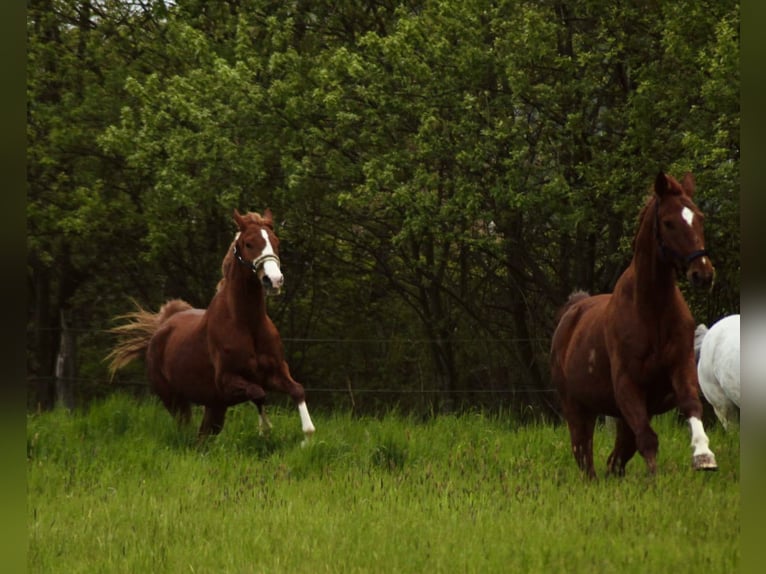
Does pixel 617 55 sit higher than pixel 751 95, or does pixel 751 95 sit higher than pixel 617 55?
pixel 617 55

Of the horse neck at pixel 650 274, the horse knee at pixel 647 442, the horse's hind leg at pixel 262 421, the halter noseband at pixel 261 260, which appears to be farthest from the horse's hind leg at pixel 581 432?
the horse's hind leg at pixel 262 421

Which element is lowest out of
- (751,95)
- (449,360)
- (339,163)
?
(449,360)

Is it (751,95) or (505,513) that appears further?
(505,513)

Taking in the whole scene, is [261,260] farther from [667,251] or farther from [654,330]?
[667,251]

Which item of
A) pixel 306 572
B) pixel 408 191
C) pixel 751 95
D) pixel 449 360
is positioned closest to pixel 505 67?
pixel 408 191

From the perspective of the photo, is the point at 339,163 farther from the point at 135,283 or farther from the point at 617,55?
the point at 135,283

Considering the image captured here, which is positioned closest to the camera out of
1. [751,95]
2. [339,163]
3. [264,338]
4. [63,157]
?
[751,95]

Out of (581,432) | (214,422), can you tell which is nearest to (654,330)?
(581,432)

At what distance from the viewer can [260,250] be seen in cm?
1036

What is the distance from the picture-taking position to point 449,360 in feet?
65.1

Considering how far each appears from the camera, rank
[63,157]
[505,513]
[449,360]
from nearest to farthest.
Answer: [505,513]
[449,360]
[63,157]

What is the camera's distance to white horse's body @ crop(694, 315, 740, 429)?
1183cm

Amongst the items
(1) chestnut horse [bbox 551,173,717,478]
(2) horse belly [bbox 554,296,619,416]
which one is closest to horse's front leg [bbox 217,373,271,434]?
(2) horse belly [bbox 554,296,619,416]

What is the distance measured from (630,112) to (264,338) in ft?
22.4
